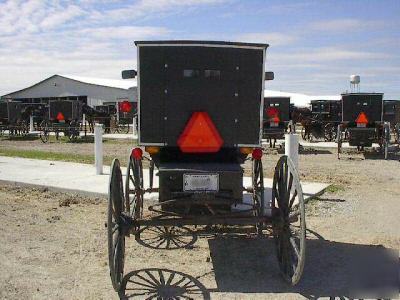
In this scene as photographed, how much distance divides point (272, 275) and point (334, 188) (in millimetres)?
5741

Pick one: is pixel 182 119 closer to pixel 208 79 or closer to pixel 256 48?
pixel 208 79

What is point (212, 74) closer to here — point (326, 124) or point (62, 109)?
point (326, 124)

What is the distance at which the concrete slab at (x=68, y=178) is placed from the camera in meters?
9.56

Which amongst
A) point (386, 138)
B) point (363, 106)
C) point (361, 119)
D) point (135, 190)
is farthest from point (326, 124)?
point (135, 190)

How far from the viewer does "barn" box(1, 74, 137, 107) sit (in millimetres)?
59406

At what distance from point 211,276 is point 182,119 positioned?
1761 millimetres

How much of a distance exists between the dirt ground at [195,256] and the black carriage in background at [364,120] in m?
8.09

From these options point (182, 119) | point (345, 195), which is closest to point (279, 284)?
point (182, 119)

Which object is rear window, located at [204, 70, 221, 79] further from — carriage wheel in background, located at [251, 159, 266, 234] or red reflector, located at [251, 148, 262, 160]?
carriage wheel in background, located at [251, 159, 266, 234]

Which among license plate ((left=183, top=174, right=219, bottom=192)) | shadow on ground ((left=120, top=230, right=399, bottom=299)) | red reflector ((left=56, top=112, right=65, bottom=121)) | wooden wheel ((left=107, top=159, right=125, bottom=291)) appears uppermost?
red reflector ((left=56, top=112, right=65, bottom=121))

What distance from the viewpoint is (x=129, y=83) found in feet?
218

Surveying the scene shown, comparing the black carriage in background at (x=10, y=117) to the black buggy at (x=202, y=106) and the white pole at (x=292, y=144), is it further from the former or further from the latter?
the black buggy at (x=202, y=106)

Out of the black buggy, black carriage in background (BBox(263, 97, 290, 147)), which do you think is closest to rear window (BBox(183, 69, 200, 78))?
the black buggy

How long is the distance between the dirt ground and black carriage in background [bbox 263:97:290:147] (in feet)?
34.1
